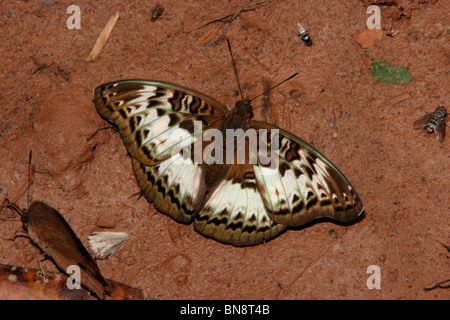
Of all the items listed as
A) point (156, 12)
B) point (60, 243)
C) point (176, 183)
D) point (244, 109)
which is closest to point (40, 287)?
point (60, 243)

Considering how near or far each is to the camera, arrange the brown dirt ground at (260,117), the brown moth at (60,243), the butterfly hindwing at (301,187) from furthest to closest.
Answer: the brown dirt ground at (260,117) → the brown moth at (60,243) → the butterfly hindwing at (301,187)

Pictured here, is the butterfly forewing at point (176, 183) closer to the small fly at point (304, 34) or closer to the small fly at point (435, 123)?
the small fly at point (304, 34)

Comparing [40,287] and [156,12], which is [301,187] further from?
[40,287]

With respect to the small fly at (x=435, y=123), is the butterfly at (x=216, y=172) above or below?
above

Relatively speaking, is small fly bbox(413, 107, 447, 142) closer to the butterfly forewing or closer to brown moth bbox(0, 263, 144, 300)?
the butterfly forewing

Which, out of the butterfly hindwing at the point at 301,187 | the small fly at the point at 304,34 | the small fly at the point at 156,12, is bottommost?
the butterfly hindwing at the point at 301,187

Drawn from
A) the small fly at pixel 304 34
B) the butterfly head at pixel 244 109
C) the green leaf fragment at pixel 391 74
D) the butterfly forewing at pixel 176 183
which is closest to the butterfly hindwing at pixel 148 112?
the butterfly forewing at pixel 176 183

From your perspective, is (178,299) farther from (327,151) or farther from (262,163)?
(327,151)

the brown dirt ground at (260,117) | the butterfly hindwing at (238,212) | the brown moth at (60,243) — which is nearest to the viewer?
the brown moth at (60,243)

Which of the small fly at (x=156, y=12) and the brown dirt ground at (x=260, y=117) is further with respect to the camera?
the small fly at (x=156, y=12)
